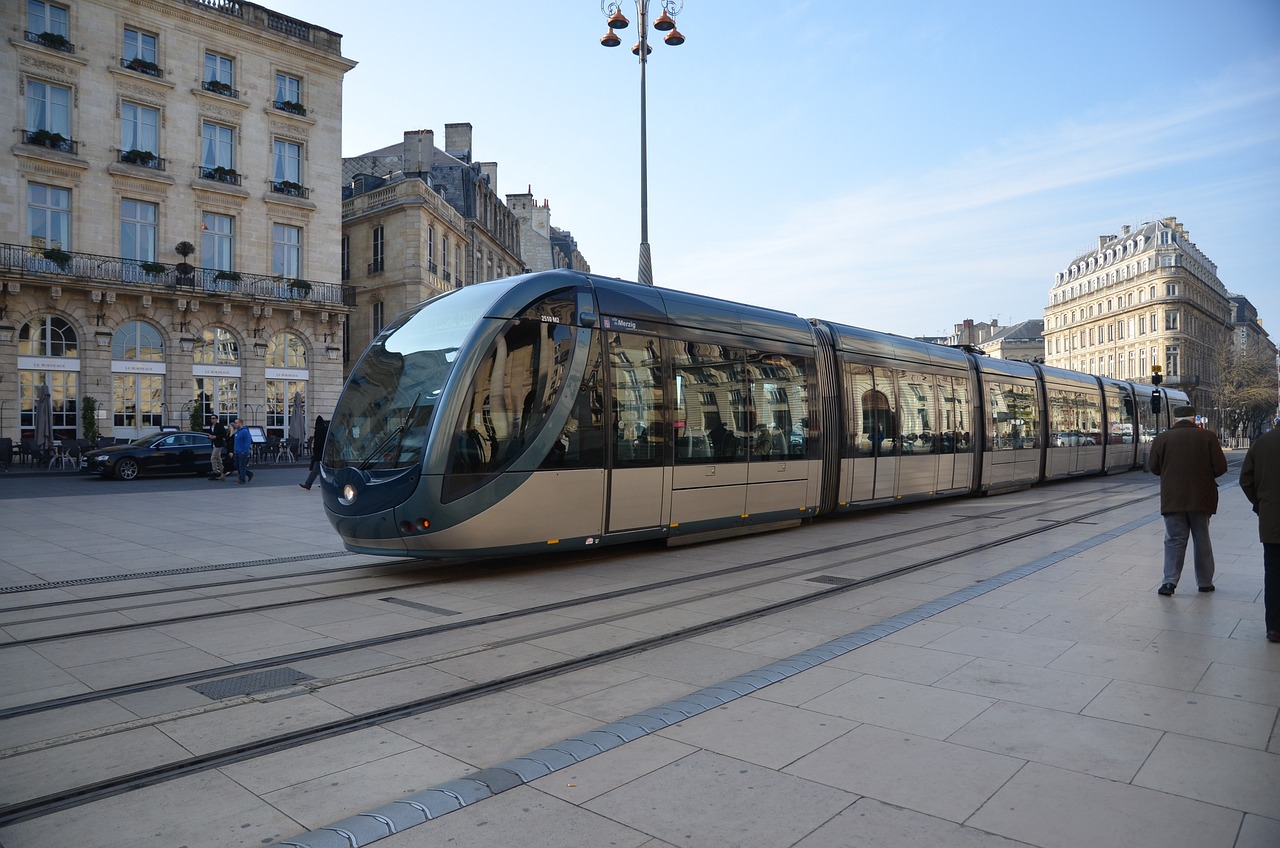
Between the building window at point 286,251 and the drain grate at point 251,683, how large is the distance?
3372cm

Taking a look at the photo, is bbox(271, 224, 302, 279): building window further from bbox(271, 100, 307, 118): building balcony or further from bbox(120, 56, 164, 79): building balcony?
bbox(120, 56, 164, 79): building balcony

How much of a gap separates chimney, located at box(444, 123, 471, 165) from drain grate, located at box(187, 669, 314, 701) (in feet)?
163

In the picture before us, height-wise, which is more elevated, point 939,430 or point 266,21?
point 266,21

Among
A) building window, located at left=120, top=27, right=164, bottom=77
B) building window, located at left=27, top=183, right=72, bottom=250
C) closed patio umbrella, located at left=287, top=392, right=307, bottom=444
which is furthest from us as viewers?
closed patio umbrella, located at left=287, top=392, right=307, bottom=444

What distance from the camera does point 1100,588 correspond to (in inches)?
322

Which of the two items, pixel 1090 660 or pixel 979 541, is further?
pixel 979 541

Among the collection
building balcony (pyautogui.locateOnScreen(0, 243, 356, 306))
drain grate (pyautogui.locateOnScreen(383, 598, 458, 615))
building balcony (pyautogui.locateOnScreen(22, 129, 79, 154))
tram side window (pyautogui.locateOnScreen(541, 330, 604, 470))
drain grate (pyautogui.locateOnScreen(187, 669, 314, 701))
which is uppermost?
building balcony (pyautogui.locateOnScreen(22, 129, 79, 154))

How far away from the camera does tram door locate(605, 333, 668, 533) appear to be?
9.46m

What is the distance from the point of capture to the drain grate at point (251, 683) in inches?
195

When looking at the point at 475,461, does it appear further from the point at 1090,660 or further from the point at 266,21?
the point at 266,21

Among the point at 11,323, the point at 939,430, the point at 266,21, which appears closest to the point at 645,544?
the point at 939,430

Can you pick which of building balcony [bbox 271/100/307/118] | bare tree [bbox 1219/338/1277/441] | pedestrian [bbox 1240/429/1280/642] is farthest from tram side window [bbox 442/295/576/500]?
bare tree [bbox 1219/338/1277/441]

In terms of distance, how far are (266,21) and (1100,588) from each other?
37908 millimetres

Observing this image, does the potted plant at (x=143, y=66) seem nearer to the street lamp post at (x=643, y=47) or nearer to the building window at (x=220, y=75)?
the building window at (x=220, y=75)
